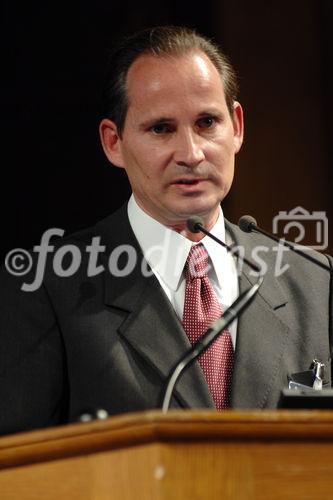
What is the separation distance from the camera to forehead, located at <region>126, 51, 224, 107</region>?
221cm

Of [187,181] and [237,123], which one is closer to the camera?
[187,181]

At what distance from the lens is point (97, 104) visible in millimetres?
2889

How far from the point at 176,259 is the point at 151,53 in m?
0.45

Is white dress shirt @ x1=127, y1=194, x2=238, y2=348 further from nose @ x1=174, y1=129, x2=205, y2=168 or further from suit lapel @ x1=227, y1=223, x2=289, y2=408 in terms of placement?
nose @ x1=174, y1=129, x2=205, y2=168

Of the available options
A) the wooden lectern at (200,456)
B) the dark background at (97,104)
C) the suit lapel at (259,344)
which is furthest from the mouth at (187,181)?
the wooden lectern at (200,456)

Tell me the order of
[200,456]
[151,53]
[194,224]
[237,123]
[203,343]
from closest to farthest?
[200,456] → [203,343] → [194,224] → [151,53] → [237,123]

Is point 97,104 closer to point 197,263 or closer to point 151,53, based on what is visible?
point 151,53

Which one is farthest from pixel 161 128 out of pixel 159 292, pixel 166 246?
pixel 159 292

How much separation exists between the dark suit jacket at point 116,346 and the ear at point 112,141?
0.20 metres

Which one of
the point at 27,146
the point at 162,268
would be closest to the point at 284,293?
the point at 162,268

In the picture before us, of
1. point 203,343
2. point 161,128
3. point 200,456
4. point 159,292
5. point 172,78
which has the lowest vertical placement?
point 200,456

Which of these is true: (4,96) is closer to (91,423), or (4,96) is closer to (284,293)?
(284,293)

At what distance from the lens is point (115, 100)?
92.4 inches

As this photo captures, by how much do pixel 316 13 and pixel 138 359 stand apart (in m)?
1.34
